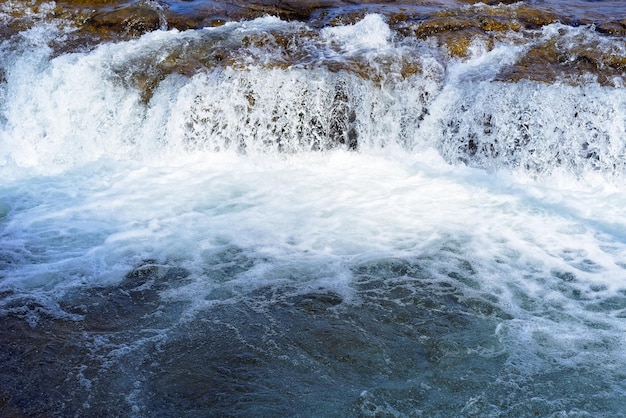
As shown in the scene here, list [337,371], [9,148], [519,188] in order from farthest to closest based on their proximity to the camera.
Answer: [9,148]
[519,188]
[337,371]

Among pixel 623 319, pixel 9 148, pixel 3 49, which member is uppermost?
pixel 3 49

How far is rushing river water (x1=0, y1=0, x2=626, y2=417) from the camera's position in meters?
3.83

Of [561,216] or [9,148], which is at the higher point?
[9,148]

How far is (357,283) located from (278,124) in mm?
3217

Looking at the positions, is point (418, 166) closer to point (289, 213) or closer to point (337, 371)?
point (289, 213)

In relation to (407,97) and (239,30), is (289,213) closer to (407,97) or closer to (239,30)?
(407,97)

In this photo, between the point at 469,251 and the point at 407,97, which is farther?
the point at 407,97

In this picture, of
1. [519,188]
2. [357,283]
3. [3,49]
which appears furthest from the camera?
[3,49]

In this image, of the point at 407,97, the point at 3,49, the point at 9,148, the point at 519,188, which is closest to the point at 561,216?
the point at 519,188

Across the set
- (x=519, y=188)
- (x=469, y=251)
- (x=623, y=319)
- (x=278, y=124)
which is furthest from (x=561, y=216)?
(x=278, y=124)

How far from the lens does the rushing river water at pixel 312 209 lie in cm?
383

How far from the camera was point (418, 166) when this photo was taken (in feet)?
24.5

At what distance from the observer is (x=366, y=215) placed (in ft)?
20.4

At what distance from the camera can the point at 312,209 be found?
6.31 m
